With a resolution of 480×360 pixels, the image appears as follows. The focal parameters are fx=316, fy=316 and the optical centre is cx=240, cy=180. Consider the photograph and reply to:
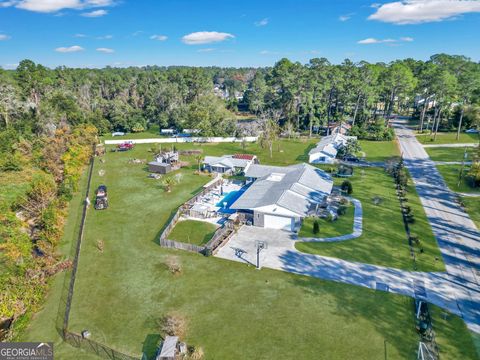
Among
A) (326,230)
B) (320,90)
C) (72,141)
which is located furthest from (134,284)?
(320,90)

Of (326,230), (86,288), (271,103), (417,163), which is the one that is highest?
(271,103)

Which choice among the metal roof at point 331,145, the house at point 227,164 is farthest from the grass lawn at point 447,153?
the house at point 227,164

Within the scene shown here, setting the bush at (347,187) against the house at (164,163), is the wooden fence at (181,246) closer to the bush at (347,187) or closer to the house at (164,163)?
the bush at (347,187)

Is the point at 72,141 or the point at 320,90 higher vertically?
the point at 320,90

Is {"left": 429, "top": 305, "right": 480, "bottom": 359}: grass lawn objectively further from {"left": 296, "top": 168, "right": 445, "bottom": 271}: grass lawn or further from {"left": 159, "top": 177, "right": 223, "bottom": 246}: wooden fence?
{"left": 159, "top": 177, "right": 223, "bottom": 246}: wooden fence

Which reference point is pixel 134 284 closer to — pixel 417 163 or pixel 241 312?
pixel 241 312

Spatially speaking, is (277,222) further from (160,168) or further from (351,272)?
(160,168)

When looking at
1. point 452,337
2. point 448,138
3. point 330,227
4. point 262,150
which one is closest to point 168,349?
point 452,337
